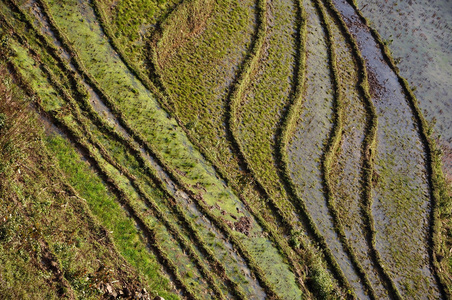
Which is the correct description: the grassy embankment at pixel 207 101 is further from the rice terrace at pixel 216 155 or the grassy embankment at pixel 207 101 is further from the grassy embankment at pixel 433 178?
the grassy embankment at pixel 433 178

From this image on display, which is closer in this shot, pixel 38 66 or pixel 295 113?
pixel 38 66

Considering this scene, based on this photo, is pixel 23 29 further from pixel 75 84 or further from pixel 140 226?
pixel 140 226

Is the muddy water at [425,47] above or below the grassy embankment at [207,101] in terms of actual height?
above

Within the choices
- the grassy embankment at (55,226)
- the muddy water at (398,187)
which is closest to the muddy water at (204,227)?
the grassy embankment at (55,226)

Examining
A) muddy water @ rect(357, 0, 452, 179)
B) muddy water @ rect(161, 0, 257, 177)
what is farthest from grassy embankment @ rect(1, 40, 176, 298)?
muddy water @ rect(357, 0, 452, 179)

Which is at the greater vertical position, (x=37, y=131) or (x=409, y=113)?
(x=409, y=113)

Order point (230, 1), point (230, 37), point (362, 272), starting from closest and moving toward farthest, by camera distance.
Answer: point (362, 272) < point (230, 37) < point (230, 1)

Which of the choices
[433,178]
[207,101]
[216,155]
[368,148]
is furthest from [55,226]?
[433,178]

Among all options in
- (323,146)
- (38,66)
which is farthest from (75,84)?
(323,146)
